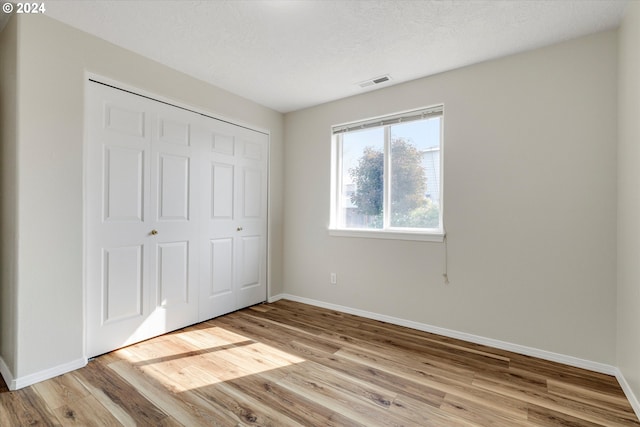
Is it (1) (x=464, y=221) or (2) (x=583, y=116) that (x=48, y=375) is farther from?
(2) (x=583, y=116)

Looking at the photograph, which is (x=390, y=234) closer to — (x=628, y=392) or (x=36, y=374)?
(x=628, y=392)

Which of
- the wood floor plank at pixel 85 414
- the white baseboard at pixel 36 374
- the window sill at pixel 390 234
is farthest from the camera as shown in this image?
the window sill at pixel 390 234

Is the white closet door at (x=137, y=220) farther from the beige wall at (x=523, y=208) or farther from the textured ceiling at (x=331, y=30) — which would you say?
the beige wall at (x=523, y=208)

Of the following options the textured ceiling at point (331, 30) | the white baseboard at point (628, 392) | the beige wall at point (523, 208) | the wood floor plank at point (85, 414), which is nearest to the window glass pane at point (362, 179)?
the beige wall at point (523, 208)

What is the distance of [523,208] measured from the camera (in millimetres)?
2385

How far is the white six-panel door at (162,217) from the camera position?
7.50ft

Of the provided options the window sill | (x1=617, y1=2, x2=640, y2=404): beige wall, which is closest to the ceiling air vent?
the window sill

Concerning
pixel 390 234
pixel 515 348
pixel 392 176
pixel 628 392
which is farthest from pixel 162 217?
pixel 628 392

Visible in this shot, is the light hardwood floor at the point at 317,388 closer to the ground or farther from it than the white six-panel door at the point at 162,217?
closer to the ground

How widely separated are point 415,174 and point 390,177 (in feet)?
0.88

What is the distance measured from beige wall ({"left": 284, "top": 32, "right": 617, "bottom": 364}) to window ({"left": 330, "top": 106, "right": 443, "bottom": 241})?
13cm

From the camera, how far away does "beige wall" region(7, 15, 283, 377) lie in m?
1.91

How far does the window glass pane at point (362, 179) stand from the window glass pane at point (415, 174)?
162 millimetres

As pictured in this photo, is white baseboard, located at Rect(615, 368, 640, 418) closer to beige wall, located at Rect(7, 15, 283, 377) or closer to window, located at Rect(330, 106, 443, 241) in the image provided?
window, located at Rect(330, 106, 443, 241)
